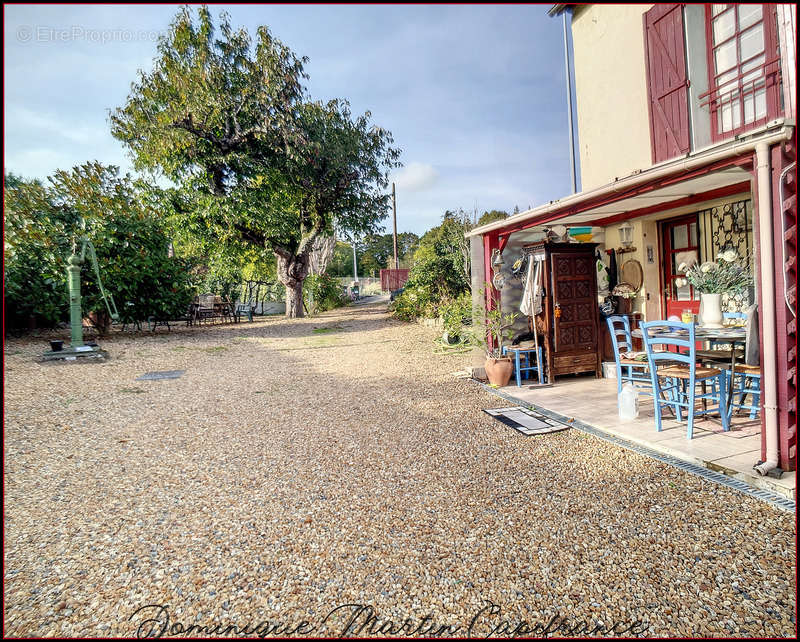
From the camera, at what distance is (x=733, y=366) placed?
3.99 metres

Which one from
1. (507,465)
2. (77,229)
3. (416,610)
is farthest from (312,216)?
(416,610)

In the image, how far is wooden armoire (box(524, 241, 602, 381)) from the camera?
620 centimetres

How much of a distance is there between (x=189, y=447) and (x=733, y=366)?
4.87m

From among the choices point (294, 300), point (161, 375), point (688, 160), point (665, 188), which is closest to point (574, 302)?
point (665, 188)

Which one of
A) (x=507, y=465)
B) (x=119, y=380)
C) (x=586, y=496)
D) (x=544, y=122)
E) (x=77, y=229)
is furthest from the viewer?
(x=77, y=229)

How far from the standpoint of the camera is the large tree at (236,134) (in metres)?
13.5

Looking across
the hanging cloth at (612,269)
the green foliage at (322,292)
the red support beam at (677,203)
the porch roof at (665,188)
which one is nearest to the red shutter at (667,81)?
the red support beam at (677,203)

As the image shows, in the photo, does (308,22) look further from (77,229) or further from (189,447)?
(77,229)

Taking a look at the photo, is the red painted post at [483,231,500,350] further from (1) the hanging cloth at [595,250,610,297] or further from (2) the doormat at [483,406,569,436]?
(1) the hanging cloth at [595,250,610,297]

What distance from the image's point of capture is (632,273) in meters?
7.00

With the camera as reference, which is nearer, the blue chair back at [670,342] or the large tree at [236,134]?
the blue chair back at [670,342]

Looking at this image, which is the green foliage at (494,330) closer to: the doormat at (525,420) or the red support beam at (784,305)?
the doormat at (525,420)

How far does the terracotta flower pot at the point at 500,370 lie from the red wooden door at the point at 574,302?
2.32 feet

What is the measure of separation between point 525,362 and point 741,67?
4.34 m
